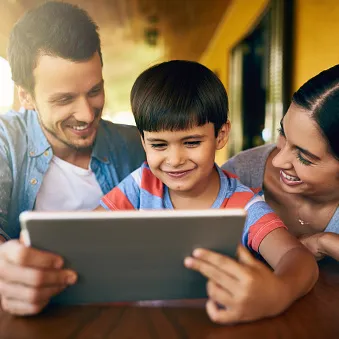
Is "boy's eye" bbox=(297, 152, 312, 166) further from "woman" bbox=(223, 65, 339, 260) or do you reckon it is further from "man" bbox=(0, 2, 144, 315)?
"man" bbox=(0, 2, 144, 315)

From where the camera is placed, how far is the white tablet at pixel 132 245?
0.57 meters

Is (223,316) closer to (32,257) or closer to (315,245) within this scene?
(32,257)

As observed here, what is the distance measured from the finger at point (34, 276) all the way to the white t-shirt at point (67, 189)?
58 centimetres

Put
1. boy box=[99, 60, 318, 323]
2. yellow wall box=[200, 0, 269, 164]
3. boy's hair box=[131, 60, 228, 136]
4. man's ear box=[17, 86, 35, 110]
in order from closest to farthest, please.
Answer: boy box=[99, 60, 318, 323] → boy's hair box=[131, 60, 228, 136] → man's ear box=[17, 86, 35, 110] → yellow wall box=[200, 0, 269, 164]

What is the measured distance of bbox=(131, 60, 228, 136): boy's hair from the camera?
994 millimetres

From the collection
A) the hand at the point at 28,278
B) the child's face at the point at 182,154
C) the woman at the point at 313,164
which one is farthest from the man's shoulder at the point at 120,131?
the hand at the point at 28,278

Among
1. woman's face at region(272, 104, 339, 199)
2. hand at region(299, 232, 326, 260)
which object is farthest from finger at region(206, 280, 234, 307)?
woman's face at region(272, 104, 339, 199)

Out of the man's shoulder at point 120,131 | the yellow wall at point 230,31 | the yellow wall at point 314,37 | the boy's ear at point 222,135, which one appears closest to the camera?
the boy's ear at point 222,135

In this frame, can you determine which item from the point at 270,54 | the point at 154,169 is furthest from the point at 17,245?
the point at 270,54

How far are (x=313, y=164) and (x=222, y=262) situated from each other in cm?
61

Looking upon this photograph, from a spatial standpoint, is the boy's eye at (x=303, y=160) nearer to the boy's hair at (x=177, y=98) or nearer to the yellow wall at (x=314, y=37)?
the boy's hair at (x=177, y=98)

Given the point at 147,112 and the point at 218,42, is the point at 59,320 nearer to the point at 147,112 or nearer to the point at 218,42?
the point at 147,112

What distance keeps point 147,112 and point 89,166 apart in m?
0.37

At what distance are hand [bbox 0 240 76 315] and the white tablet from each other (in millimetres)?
16
